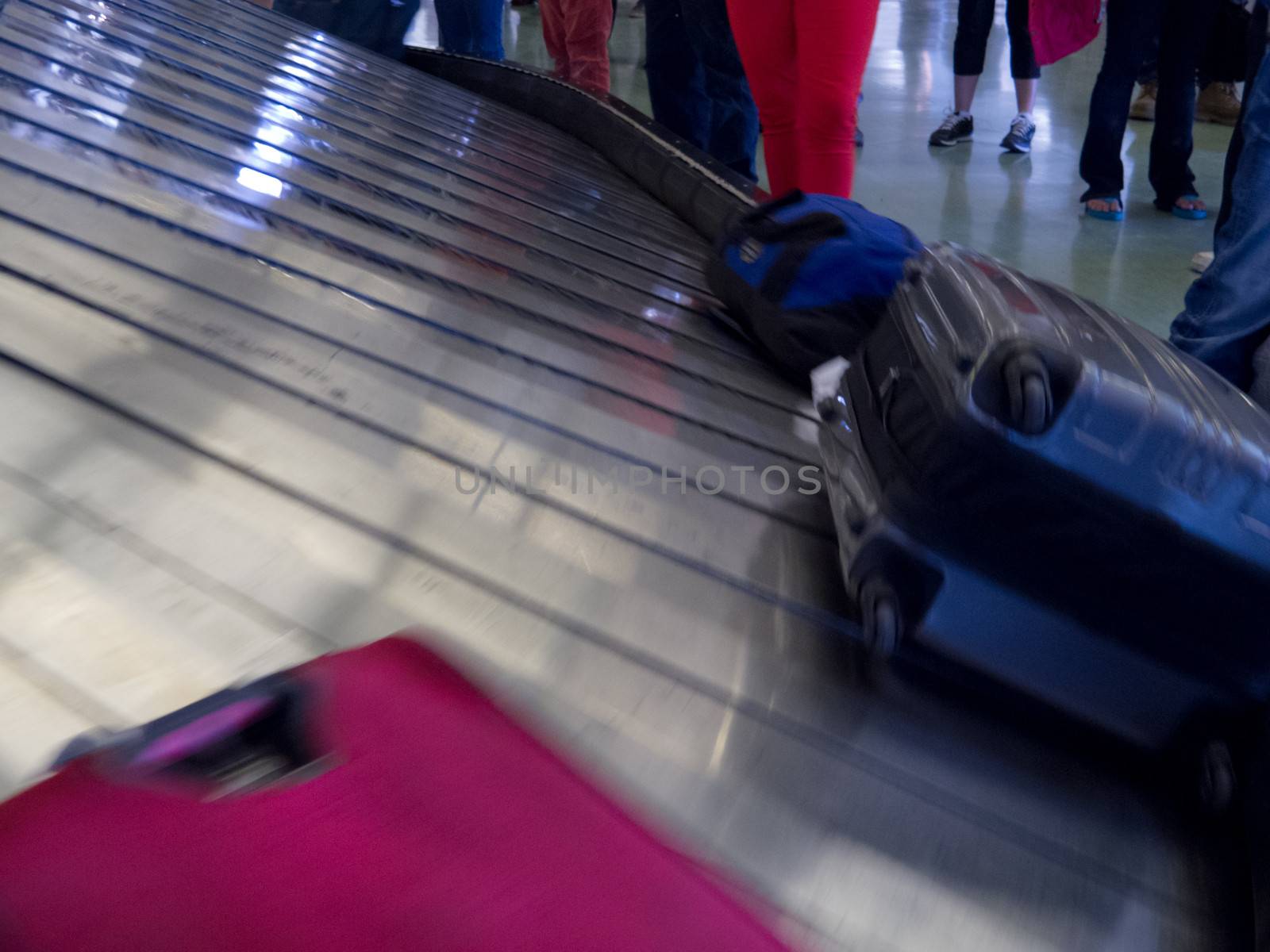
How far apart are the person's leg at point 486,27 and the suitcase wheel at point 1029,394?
11.6 feet

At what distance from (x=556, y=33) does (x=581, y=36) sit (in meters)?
0.31

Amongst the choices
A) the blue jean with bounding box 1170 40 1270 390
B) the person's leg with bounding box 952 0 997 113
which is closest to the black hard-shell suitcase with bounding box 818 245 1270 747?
the blue jean with bounding box 1170 40 1270 390

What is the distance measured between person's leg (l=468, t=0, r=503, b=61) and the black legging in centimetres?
202

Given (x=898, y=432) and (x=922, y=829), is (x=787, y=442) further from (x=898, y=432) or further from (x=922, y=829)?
(x=922, y=829)

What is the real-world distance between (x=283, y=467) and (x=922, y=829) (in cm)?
59

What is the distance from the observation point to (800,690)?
0.77m

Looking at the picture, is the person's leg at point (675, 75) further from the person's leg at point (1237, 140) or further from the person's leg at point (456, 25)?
the person's leg at point (1237, 140)

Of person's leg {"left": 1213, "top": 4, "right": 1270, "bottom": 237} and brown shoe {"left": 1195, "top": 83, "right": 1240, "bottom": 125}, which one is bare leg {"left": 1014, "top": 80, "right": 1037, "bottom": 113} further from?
person's leg {"left": 1213, "top": 4, "right": 1270, "bottom": 237}

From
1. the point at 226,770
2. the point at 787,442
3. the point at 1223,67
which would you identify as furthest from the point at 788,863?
the point at 1223,67

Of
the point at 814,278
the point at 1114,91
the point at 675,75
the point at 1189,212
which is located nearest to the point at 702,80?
the point at 675,75

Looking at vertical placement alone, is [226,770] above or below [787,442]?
above

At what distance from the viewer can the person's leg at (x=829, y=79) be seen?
1868mm

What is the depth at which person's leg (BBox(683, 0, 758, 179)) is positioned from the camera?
252 cm

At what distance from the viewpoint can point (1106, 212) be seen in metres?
3.54
